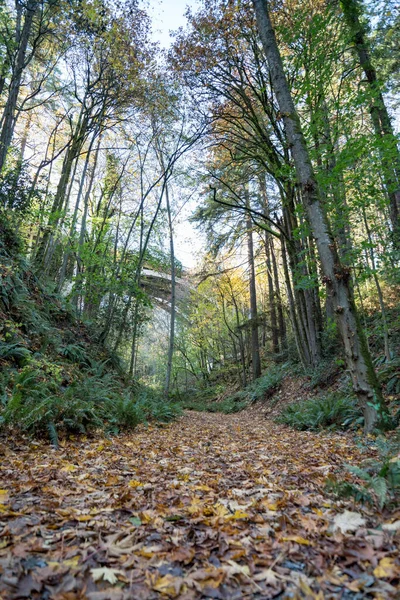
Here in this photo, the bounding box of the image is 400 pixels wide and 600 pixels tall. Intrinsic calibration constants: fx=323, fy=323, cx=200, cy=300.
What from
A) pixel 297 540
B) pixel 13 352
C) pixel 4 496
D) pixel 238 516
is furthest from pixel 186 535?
pixel 13 352

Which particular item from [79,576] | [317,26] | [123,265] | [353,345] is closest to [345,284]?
[353,345]

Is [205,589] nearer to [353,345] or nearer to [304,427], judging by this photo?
[353,345]

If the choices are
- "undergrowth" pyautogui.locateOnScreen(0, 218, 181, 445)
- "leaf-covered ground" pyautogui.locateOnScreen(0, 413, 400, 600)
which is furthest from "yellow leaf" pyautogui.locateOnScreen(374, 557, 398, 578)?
"undergrowth" pyautogui.locateOnScreen(0, 218, 181, 445)

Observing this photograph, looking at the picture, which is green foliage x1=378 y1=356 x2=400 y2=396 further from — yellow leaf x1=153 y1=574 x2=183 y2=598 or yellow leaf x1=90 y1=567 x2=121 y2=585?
yellow leaf x1=90 y1=567 x2=121 y2=585

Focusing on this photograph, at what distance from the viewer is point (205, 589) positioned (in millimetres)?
1398

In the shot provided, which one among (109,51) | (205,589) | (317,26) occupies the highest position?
(109,51)

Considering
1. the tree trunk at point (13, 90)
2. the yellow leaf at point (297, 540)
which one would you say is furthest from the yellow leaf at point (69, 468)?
the tree trunk at point (13, 90)

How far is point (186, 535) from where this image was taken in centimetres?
187

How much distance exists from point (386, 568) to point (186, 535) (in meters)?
1.02

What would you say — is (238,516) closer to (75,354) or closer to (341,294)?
(341,294)

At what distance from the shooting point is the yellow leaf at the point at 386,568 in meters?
1.42

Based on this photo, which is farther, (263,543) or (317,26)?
(317,26)

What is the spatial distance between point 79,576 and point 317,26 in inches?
310

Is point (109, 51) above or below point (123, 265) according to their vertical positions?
above
